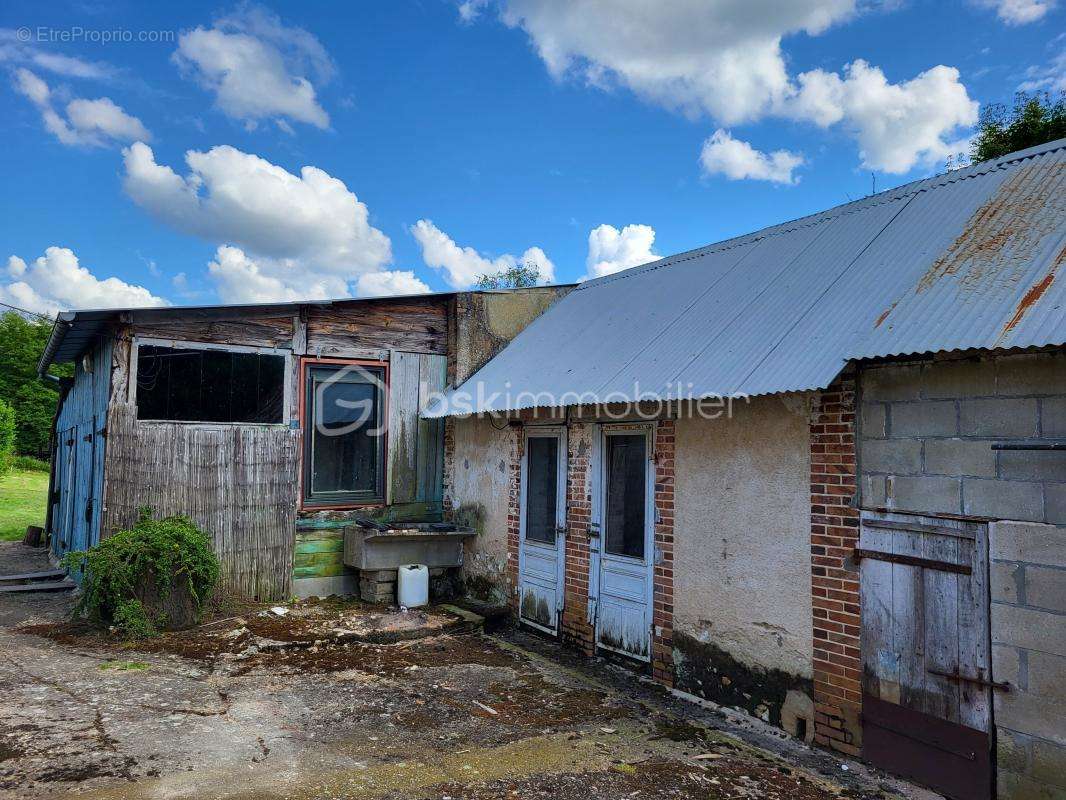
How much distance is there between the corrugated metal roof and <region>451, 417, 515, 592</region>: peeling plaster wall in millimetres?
581

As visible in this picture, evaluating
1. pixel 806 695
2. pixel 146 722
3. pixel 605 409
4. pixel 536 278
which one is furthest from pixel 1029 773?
pixel 536 278

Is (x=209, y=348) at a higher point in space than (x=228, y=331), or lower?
lower

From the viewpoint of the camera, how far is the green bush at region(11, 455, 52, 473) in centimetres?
2706

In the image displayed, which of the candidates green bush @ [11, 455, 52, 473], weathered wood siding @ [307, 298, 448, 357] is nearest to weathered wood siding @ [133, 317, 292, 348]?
weathered wood siding @ [307, 298, 448, 357]

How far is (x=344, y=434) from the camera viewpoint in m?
8.72

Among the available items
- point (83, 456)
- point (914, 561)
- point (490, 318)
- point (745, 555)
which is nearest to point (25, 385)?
point (83, 456)

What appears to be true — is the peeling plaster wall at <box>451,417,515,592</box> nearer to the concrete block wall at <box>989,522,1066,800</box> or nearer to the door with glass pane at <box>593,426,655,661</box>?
the door with glass pane at <box>593,426,655,661</box>

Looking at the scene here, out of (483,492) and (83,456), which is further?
(83,456)

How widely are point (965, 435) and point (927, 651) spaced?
131cm

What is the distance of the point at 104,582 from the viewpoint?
6.75 meters

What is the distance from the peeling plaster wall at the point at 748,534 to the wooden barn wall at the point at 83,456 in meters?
5.98

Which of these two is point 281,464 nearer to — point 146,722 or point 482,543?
point 482,543

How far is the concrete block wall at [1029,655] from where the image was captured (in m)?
3.73

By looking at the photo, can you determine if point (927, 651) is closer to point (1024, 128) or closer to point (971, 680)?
point (971, 680)
